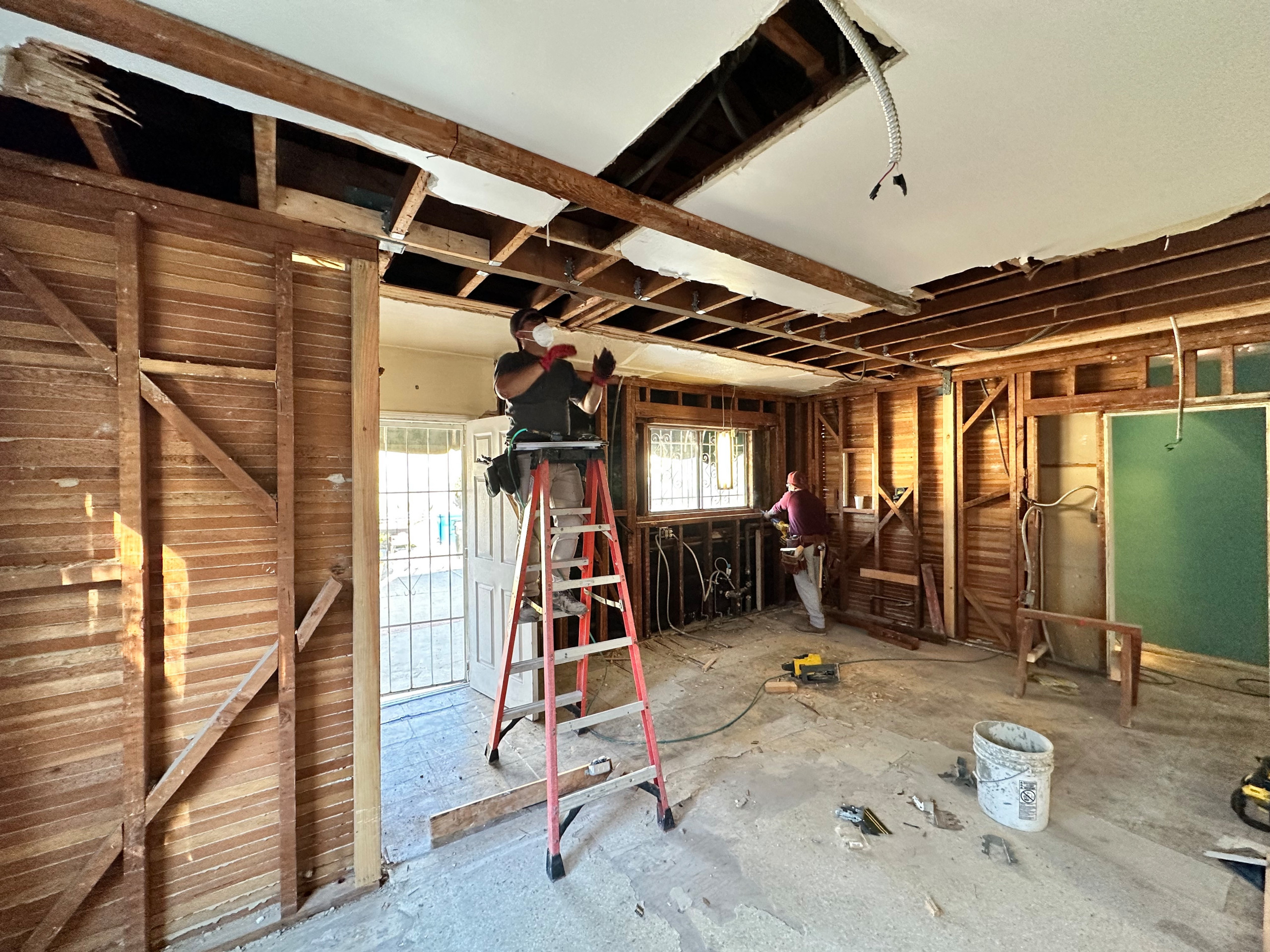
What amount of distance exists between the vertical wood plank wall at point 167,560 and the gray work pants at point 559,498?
855 mm

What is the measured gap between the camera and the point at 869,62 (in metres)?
1.04

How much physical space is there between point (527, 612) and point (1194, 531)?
5.82 metres

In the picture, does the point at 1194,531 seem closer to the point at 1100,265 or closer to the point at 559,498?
the point at 1100,265

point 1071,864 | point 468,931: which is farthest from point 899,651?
point 468,931

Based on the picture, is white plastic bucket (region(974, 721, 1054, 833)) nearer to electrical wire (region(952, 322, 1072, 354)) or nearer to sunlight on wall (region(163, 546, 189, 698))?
electrical wire (region(952, 322, 1072, 354))

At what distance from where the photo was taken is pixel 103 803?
1.56 m

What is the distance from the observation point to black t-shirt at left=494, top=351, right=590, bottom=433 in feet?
7.89

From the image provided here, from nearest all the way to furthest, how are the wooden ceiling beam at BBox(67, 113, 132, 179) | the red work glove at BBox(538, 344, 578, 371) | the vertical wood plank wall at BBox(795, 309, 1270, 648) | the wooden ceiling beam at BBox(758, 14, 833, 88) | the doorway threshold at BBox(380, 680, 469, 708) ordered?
1. the wooden ceiling beam at BBox(758, 14, 833, 88)
2. the wooden ceiling beam at BBox(67, 113, 132, 179)
3. the red work glove at BBox(538, 344, 578, 371)
4. the doorway threshold at BBox(380, 680, 469, 708)
5. the vertical wood plank wall at BBox(795, 309, 1270, 648)

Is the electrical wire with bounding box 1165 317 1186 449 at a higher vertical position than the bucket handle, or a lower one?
higher

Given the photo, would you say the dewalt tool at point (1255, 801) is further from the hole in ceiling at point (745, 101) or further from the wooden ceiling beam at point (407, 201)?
the wooden ceiling beam at point (407, 201)

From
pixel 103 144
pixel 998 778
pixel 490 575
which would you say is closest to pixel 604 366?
pixel 103 144

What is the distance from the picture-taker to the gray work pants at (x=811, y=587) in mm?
5301

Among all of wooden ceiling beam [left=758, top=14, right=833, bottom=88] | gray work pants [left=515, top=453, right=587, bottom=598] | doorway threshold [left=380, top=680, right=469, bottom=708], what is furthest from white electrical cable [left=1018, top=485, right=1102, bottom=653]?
doorway threshold [left=380, top=680, right=469, bottom=708]

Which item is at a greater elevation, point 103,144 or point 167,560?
point 103,144
